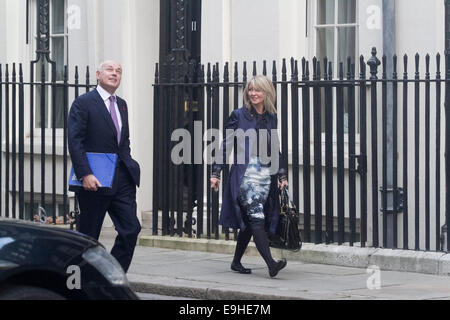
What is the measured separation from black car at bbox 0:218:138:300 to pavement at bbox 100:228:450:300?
3.21 meters

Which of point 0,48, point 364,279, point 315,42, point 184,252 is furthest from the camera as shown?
point 0,48

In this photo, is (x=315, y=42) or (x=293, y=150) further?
(x=315, y=42)

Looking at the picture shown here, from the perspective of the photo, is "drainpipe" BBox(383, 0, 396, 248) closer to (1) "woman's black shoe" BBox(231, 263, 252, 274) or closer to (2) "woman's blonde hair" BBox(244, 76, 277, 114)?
(2) "woman's blonde hair" BBox(244, 76, 277, 114)

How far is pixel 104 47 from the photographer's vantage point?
14.7 meters

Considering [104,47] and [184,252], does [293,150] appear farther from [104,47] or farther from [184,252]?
[104,47]

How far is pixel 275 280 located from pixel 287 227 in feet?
1.70

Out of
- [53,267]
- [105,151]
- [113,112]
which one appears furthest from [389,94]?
[53,267]

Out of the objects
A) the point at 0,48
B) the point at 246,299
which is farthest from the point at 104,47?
the point at 246,299

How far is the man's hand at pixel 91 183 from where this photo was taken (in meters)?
9.24

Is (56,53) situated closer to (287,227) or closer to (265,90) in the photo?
(265,90)

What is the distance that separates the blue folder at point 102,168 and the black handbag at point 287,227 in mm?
1786

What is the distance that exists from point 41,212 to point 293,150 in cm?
364

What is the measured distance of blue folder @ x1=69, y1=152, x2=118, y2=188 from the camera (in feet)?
30.6

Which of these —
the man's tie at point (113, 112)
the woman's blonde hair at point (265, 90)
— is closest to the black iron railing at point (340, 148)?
the woman's blonde hair at point (265, 90)
